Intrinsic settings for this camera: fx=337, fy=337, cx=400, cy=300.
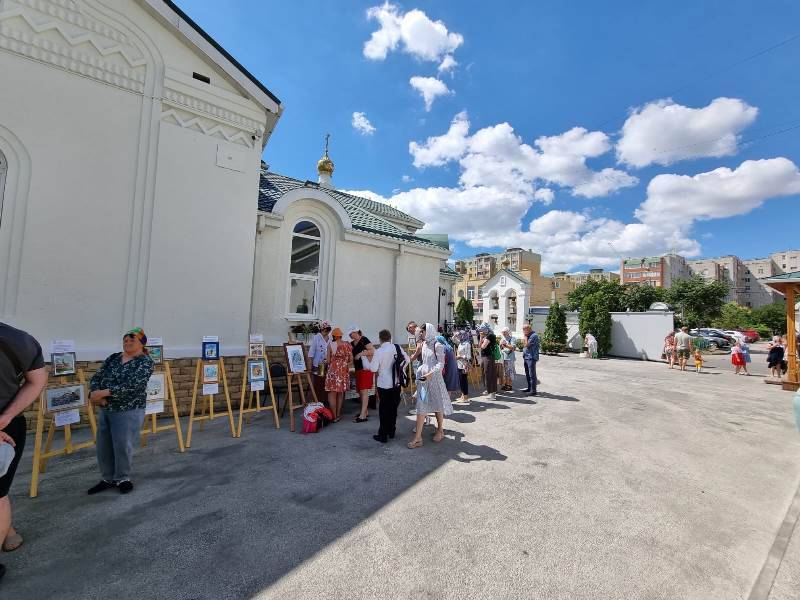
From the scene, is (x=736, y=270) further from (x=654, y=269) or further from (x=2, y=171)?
(x=2, y=171)

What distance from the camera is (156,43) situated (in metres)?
6.77

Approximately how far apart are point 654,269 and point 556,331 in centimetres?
8271

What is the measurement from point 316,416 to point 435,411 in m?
2.13

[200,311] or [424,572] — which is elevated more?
[200,311]

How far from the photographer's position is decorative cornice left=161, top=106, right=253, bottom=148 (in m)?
6.81

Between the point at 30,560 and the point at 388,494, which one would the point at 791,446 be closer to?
the point at 388,494

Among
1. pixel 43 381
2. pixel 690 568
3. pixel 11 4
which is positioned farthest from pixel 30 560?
pixel 11 4

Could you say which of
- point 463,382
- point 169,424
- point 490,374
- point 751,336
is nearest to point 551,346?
point 490,374

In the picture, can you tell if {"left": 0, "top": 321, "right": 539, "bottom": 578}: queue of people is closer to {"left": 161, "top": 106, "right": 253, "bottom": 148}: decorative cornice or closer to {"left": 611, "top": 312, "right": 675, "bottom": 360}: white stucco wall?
{"left": 161, "top": 106, "right": 253, "bottom": 148}: decorative cornice

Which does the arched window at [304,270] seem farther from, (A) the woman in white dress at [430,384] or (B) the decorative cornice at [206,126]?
(A) the woman in white dress at [430,384]

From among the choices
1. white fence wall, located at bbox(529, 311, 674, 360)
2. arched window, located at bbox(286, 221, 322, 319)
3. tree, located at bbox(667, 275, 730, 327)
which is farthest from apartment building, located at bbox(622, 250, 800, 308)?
arched window, located at bbox(286, 221, 322, 319)

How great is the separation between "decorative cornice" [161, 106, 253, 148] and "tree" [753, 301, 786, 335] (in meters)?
66.7

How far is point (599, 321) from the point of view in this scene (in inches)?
838

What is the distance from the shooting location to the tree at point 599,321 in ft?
69.8
